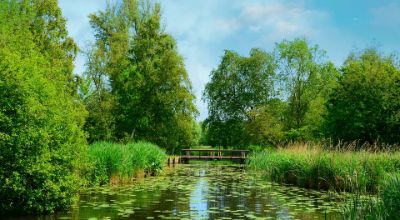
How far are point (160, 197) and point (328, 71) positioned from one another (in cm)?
4434

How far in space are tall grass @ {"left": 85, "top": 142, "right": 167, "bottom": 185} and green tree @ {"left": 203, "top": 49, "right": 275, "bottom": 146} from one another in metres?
28.8

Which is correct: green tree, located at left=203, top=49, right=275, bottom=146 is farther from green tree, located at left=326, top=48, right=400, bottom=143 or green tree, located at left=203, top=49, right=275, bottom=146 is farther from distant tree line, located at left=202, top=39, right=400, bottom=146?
green tree, located at left=326, top=48, right=400, bottom=143

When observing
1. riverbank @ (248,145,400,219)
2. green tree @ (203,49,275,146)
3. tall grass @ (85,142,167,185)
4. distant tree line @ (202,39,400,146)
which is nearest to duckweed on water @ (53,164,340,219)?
tall grass @ (85,142,167,185)

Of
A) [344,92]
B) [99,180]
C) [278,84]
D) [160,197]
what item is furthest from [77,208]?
[278,84]

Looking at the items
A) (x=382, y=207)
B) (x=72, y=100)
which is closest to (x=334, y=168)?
(x=382, y=207)

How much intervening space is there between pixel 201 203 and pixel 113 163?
5478mm

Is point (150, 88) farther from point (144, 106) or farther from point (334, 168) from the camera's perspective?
point (334, 168)

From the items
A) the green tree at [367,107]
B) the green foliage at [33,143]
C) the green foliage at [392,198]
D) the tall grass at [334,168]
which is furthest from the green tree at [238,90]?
the green foliage at [392,198]

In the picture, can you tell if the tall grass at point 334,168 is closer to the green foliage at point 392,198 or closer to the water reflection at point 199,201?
the water reflection at point 199,201

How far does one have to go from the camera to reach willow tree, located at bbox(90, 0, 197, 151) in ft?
125

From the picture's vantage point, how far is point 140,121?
38.7 m

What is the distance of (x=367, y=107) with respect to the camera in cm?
2834

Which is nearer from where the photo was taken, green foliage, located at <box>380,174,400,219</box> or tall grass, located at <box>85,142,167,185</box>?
green foliage, located at <box>380,174,400,219</box>

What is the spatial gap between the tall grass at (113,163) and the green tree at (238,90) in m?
28.8
